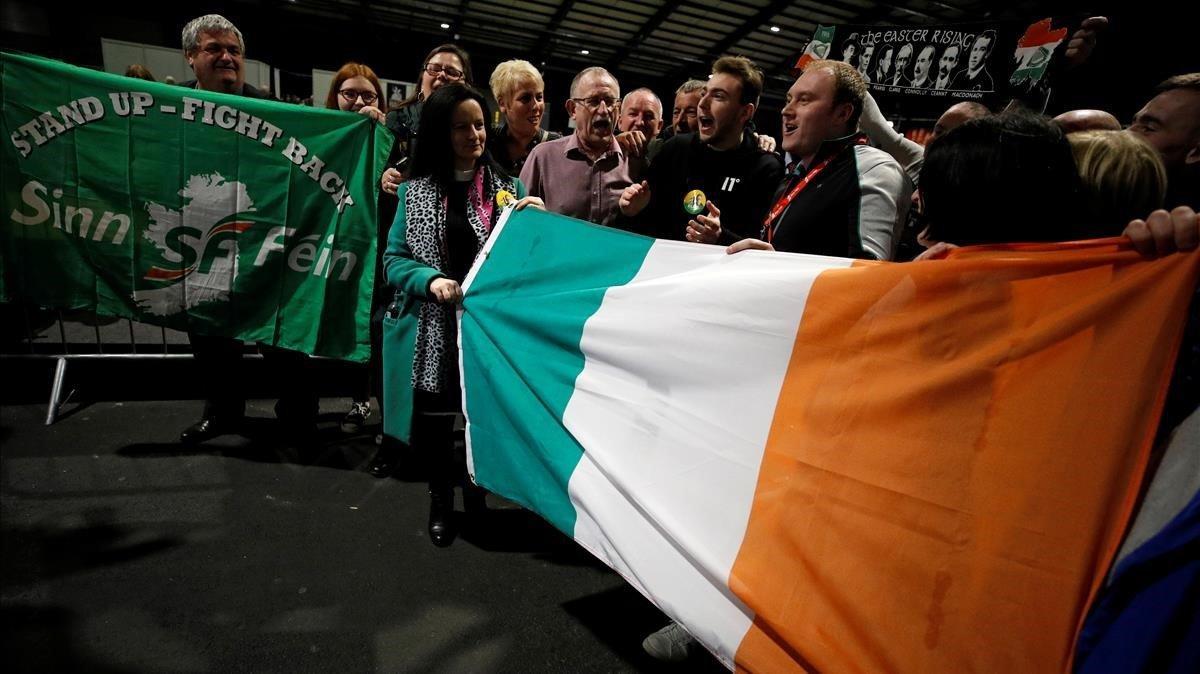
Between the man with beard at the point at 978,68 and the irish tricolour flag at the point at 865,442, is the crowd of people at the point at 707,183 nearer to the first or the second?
the irish tricolour flag at the point at 865,442

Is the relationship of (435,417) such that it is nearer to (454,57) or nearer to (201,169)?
(201,169)

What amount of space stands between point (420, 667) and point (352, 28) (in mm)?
13621

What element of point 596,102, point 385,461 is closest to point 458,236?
point 596,102

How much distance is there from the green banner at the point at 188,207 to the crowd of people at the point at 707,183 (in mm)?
212

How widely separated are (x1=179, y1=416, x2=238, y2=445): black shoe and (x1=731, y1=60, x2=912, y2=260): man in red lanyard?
3087mm

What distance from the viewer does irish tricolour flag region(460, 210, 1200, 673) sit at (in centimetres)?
97

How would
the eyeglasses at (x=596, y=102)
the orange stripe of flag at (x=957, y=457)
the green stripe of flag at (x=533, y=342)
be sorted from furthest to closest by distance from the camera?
1. the eyeglasses at (x=596, y=102)
2. the green stripe of flag at (x=533, y=342)
3. the orange stripe of flag at (x=957, y=457)

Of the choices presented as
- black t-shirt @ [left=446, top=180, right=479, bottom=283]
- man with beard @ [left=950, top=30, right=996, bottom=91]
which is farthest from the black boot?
man with beard @ [left=950, top=30, right=996, bottom=91]

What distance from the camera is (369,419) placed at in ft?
12.2

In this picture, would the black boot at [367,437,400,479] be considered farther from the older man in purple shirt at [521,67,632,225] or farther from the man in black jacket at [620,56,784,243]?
the man in black jacket at [620,56,784,243]

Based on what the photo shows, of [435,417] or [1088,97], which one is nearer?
[435,417]

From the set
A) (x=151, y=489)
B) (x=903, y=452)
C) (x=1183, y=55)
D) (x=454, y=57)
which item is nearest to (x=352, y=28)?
(x=454, y=57)

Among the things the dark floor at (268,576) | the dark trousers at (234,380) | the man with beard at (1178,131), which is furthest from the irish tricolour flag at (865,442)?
the dark trousers at (234,380)

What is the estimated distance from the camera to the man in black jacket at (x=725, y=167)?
2.44 meters
